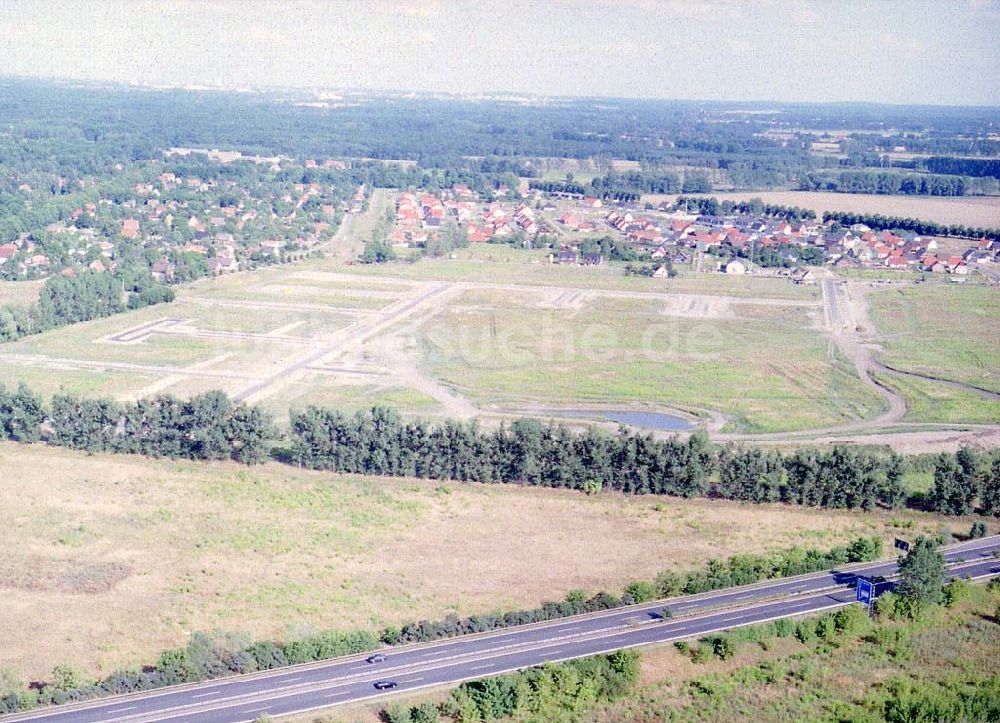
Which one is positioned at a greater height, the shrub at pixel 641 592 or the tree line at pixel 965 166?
the tree line at pixel 965 166

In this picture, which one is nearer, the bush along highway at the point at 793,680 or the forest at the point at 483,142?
the bush along highway at the point at 793,680

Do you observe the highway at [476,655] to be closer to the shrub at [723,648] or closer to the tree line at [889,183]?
the shrub at [723,648]

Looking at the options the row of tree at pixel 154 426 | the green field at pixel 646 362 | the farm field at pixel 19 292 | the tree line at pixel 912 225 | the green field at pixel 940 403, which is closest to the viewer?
the row of tree at pixel 154 426

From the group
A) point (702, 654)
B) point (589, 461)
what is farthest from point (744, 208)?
point (702, 654)

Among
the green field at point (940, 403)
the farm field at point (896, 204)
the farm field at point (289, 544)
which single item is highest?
the farm field at point (896, 204)

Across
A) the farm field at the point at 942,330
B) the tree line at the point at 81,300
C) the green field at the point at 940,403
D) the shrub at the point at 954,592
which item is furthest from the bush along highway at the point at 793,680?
the tree line at the point at 81,300

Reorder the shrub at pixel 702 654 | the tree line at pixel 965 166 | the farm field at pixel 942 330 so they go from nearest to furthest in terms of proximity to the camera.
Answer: the shrub at pixel 702 654, the farm field at pixel 942 330, the tree line at pixel 965 166

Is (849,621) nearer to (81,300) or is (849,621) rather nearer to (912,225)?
(81,300)

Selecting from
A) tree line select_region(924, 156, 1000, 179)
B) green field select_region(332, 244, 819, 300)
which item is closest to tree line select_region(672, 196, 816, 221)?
green field select_region(332, 244, 819, 300)

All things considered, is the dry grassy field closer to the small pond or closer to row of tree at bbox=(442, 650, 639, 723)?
the small pond

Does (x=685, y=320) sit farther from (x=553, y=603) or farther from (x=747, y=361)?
(x=553, y=603)
